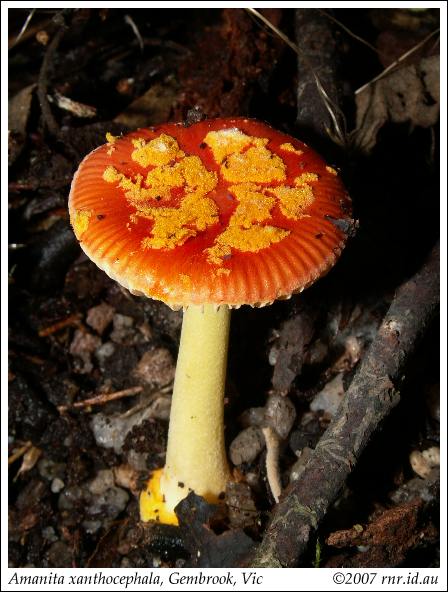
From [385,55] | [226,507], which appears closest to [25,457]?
[226,507]

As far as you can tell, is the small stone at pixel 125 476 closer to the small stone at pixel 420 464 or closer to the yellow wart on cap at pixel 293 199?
the small stone at pixel 420 464

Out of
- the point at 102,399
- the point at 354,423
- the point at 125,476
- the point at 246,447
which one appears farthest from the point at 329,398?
the point at 102,399

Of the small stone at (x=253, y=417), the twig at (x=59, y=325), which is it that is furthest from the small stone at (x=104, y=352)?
the small stone at (x=253, y=417)

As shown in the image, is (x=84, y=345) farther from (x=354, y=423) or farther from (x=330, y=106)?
(x=330, y=106)

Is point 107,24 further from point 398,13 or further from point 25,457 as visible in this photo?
point 25,457

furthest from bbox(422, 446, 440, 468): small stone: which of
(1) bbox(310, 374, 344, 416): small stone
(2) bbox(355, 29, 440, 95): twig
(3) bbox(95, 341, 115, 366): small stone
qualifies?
(2) bbox(355, 29, 440, 95): twig
